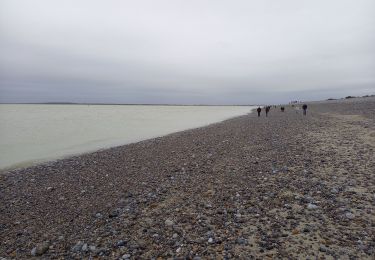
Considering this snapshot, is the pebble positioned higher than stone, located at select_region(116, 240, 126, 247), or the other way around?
the pebble

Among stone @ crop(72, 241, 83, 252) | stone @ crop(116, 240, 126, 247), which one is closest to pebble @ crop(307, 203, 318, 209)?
stone @ crop(116, 240, 126, 247)

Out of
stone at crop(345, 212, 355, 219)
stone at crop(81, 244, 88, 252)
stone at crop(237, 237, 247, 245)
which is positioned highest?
stone at crop(345, 212, 355, 219)

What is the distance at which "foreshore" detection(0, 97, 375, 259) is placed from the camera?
17.1 feet

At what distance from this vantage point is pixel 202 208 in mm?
6977

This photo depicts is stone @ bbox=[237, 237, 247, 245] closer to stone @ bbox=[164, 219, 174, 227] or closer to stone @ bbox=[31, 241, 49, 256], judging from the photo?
stone @ bbox=[164, 219, 174, 227]

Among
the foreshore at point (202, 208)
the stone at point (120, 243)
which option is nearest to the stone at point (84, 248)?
the foreshore at point (202, 208)

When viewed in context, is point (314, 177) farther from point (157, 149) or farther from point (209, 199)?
point (157, 149)

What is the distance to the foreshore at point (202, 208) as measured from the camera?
5207 mm

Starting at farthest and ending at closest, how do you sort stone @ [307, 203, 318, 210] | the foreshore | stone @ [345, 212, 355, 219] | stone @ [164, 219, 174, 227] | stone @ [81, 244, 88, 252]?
stone @ [307, 203, 318, 210]
stone @ [164, 219, 174, 227]
stone @ [345, 212, 355, 219]
stone @ [81, 244, 88, 252]
the foreshore

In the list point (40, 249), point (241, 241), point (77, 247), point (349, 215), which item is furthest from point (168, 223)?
point (349, 215)

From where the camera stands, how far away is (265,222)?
5934mm

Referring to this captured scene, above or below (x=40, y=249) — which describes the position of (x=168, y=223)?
above

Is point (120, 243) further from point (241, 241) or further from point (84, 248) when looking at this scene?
point (241, 241)

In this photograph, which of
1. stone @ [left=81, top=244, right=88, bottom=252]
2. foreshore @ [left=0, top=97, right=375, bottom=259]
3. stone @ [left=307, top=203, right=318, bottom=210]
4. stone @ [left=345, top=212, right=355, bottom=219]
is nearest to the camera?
foreshore @ [left=0, top=97, right=375, bottom=259]
